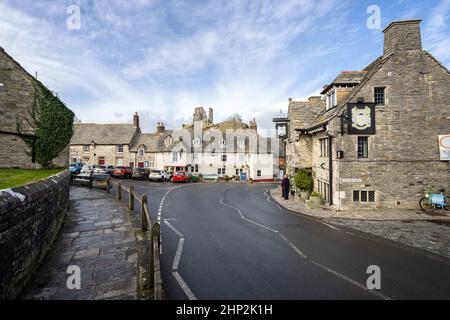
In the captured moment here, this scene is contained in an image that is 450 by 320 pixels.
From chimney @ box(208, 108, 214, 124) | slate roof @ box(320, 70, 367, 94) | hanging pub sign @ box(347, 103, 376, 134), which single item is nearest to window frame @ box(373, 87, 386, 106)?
hanging pub sign @ box(347, 103, 376, 134)

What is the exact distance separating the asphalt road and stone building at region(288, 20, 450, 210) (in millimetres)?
5548

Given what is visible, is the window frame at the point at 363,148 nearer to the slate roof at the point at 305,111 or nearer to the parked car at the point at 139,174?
the slate roof at the point at 305,111

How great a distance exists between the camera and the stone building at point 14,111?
17.0 metres

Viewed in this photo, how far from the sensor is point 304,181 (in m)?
20.1

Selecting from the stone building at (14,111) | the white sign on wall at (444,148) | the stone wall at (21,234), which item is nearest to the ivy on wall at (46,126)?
the stone building at (14,111)

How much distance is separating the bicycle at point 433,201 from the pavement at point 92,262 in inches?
665

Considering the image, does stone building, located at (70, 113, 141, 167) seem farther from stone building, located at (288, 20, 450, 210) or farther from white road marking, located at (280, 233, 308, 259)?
white road marking, located at (280, 233, 308, 259)

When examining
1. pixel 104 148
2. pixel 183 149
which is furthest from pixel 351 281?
pixel 104 148

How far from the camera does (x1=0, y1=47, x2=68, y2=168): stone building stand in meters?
17.0

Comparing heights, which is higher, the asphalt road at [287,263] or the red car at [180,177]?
the red car at [180,177]
